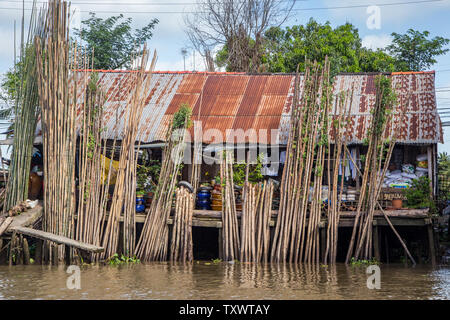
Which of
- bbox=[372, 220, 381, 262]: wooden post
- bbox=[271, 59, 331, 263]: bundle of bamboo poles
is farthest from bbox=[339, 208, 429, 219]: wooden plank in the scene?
bbox=[271, 59, 331, 263]: bundle of bamboo poles

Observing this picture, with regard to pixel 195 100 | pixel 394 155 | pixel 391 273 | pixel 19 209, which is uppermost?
pixel 195 100

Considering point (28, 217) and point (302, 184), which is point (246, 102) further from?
point (28, 217)

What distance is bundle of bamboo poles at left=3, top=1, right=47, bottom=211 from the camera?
9.66 meters

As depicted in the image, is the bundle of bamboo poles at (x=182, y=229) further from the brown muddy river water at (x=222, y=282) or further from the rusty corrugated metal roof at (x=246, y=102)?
the rusty corrugated metal roof at (x=246, y=102)

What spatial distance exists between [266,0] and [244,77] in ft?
33.9

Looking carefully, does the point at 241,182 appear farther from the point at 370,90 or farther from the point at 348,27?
the point at 348,27

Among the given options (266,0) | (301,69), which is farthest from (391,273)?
(266,0)

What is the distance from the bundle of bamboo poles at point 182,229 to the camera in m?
9.82

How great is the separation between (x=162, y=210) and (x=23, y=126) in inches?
Result: 113

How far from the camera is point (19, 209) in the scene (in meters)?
9.55

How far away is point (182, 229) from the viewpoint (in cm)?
989

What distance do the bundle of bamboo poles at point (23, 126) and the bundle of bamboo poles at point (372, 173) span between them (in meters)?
5.87

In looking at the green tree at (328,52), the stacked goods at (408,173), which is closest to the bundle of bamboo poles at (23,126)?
the stacked goods at (408,173)

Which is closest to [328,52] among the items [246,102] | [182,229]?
[246,102]
